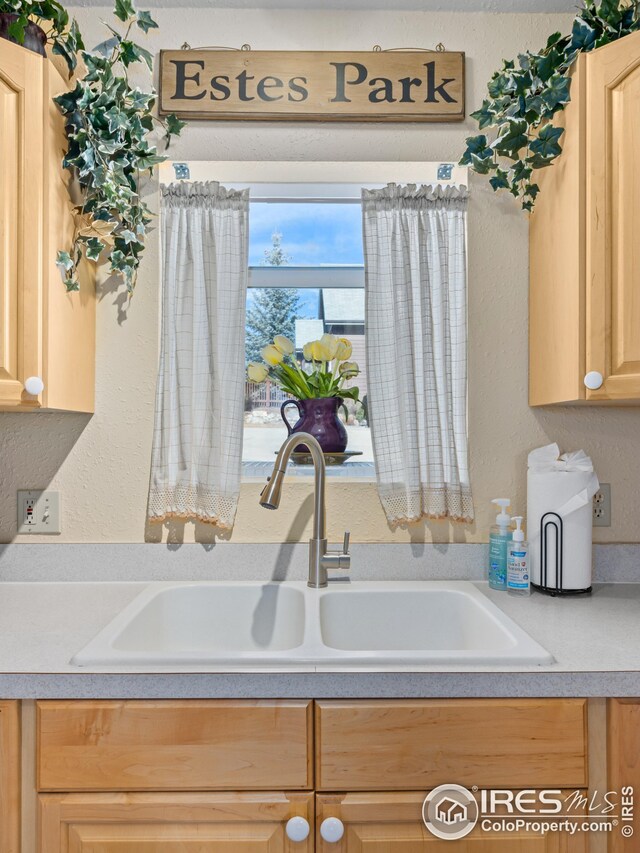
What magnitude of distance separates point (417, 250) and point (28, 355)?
1018 millimetres

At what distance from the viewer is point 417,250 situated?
1.57 metres

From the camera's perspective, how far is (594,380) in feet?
4.04

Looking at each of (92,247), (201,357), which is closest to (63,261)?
(92,247)

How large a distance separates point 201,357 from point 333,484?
0.51 meters

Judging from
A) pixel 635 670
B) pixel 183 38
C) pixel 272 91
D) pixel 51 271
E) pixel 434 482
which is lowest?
pixel 635 670

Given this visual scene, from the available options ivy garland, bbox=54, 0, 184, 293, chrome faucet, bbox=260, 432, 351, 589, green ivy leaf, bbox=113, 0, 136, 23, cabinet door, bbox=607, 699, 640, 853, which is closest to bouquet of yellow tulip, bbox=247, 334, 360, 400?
chrome faucet, bbox=260, 432, 351, 589

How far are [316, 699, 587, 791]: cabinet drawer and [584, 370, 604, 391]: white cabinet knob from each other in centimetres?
64

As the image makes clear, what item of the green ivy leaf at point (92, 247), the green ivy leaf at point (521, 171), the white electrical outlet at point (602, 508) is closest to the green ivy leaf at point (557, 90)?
the green ivy leaf at point (521, 171)

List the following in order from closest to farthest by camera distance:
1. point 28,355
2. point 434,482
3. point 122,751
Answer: point 122,751 → point 28,355 → point 434,482

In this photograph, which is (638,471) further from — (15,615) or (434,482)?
(15,615)

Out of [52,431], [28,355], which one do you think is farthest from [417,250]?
[52,431]

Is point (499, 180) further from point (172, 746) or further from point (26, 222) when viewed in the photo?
point (172, 746)

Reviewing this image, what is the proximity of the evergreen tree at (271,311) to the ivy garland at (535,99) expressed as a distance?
596mm

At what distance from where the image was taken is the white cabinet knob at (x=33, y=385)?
3.99 ft
